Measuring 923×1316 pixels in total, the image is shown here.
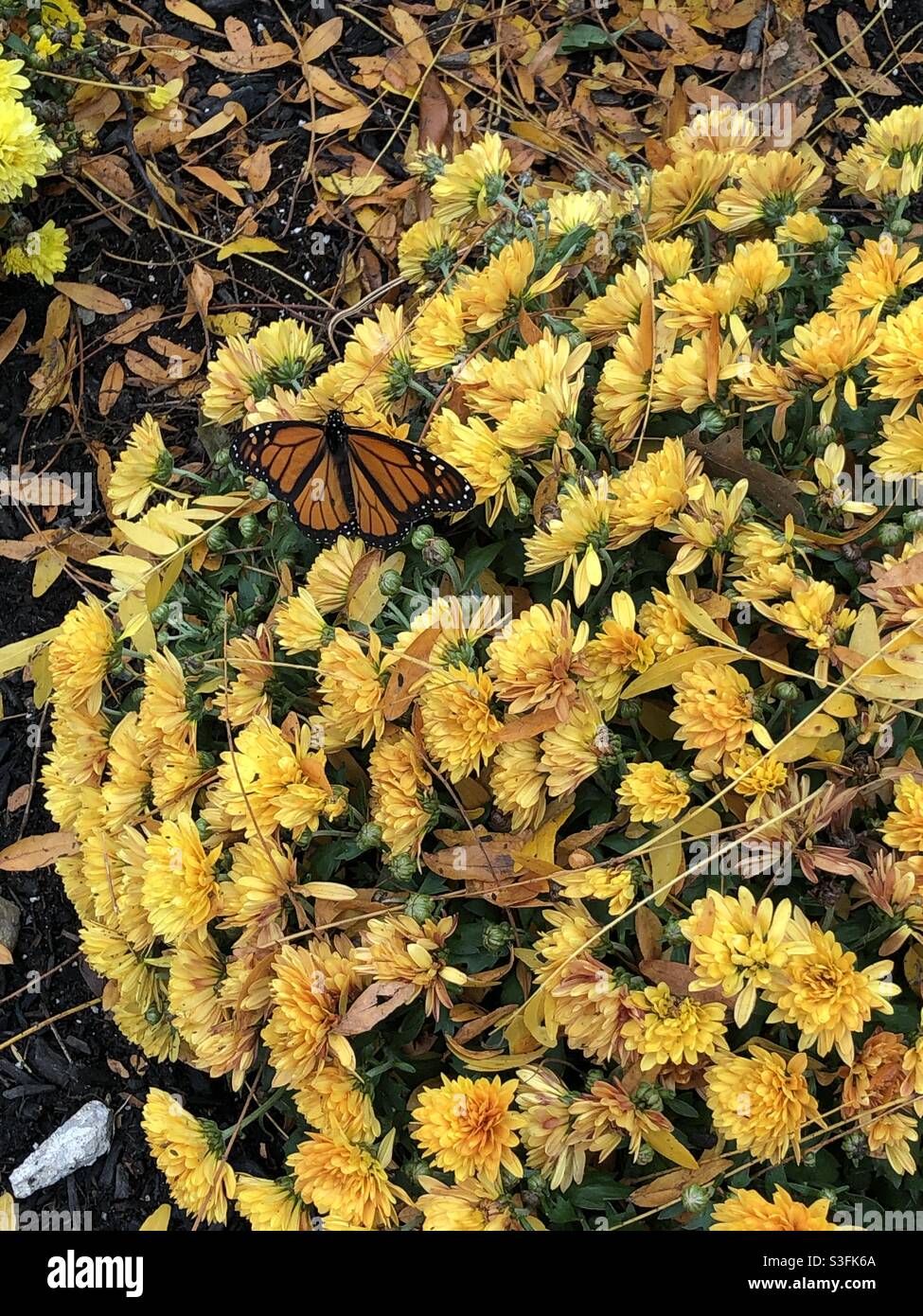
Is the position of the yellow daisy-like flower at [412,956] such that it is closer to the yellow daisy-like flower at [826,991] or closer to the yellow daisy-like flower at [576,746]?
the yellow daisy-like flower at [576,746]

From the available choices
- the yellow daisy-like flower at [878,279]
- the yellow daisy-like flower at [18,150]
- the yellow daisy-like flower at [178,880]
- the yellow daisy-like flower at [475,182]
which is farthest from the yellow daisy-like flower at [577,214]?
the yellow daisy-like flower at [18,150]

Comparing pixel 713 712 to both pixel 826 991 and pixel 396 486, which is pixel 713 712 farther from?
pixel 396 486

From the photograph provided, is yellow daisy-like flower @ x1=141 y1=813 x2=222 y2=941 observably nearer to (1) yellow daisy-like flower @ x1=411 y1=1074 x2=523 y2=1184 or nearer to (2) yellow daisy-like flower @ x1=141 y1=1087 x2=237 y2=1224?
(2) yellow daisy-like flower @ x1=141 y1=1087 x2=237 y2=1224

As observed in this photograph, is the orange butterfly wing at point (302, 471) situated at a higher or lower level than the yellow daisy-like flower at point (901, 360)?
lower

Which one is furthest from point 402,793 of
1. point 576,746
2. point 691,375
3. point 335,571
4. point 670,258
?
point 670,258
